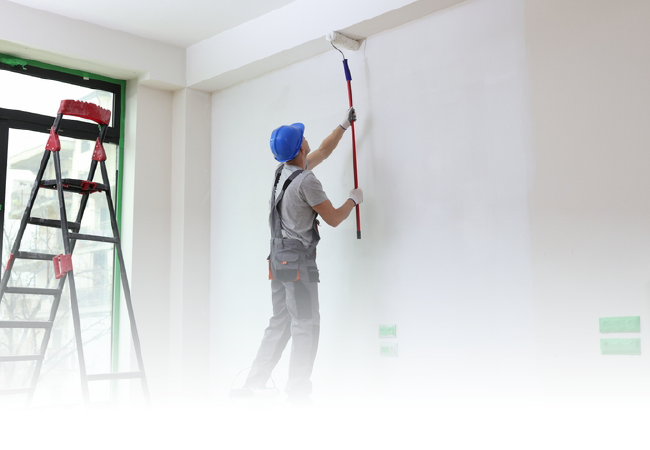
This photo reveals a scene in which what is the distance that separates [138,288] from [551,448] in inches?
110

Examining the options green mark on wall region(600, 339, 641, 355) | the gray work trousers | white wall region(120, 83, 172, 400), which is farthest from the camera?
white wall region(120, 83, 172, 400)

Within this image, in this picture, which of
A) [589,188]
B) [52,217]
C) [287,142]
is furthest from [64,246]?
[589,188]

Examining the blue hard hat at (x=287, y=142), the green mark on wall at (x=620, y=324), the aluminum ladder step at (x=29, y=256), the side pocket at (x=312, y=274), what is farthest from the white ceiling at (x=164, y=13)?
the green mark on wall at (x=620, y=324)

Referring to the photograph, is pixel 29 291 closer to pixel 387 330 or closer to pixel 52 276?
pixel 52 276

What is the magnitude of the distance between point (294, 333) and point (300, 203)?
0.64 metres

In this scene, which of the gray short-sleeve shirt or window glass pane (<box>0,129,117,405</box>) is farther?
window glass pane (<box>0,129,117,405</box>)

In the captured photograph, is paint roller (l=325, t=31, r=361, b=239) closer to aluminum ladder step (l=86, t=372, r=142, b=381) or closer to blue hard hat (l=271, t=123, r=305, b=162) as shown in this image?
blue hard hat (l=271, t=123, r=305, b=162)

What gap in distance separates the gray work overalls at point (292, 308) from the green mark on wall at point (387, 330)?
401mm

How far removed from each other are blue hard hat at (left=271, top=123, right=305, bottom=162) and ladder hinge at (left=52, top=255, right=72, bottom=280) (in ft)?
3.85

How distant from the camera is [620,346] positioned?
249 cm

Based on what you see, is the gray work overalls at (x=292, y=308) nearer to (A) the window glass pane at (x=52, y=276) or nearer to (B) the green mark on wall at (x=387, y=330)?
(B) the green mark on wall at (x=387, y=330)

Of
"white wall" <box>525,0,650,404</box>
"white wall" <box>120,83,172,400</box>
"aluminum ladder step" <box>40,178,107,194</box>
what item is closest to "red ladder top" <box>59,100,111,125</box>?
"aluminum ladder step" <box>40,178,107,194</box>

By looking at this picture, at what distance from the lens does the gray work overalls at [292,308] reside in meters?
2.99

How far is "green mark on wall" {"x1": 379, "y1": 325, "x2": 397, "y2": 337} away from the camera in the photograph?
10.7ft
